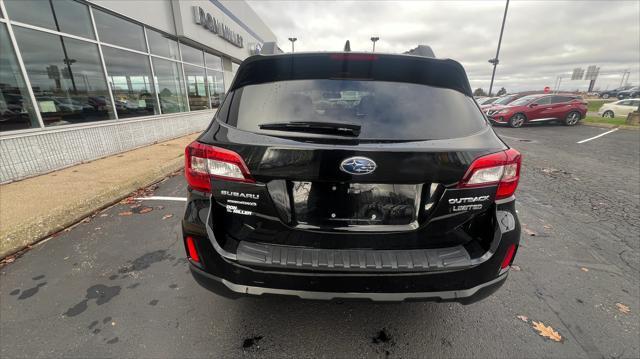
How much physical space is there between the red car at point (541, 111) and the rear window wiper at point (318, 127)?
55.2 ft

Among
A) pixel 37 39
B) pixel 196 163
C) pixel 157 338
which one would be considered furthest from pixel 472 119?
pixel 37 39

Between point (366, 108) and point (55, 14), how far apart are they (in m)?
8.22

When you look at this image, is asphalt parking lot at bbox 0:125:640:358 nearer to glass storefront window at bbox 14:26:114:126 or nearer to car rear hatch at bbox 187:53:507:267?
car rear hatch at bbox 187:53:507:267

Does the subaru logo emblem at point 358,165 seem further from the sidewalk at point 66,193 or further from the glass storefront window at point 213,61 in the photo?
the glass storefront window at point 213,61

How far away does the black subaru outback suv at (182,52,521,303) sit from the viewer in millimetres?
1541

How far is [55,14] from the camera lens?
620 cm

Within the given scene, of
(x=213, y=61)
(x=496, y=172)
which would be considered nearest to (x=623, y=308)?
(x=496, y=172)

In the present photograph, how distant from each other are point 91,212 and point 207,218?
352 cm

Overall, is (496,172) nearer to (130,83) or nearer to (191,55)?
(130,83)

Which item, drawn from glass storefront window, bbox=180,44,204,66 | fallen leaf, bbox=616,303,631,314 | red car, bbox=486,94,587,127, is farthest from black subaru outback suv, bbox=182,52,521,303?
red car, bbox=486,94,587,127

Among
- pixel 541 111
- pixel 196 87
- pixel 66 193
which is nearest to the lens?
pixel 66 193

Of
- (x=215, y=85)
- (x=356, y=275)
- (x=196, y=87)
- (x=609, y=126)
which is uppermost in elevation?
(x=215, y=85)

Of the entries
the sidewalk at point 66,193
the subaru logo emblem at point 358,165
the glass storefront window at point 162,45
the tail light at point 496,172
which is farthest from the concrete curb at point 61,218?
the glass storefront window at point 162,45

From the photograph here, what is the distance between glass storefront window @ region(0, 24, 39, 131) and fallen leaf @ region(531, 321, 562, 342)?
8121mm
